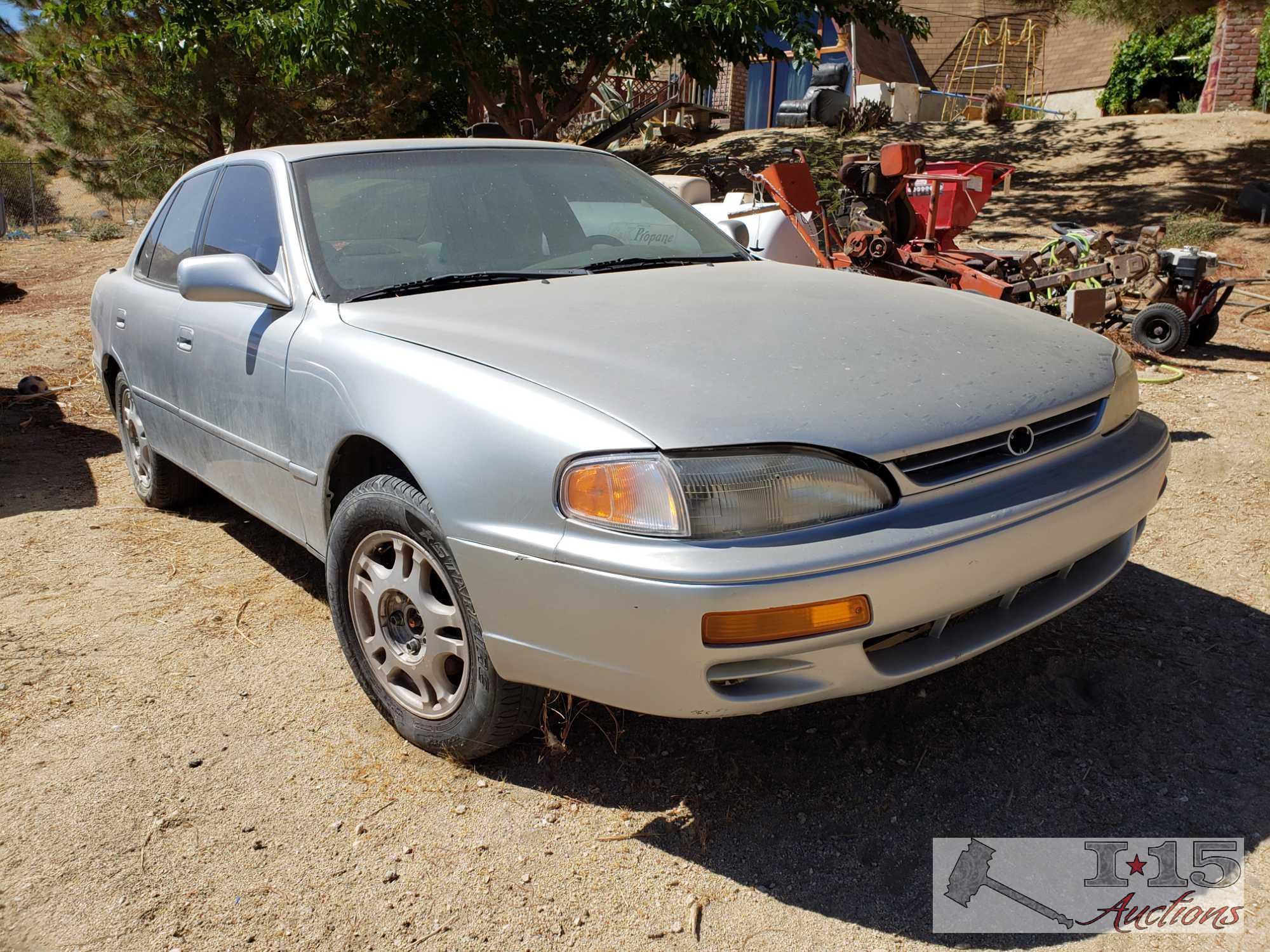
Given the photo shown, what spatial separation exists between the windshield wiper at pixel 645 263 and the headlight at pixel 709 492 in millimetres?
1291

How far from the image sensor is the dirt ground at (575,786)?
2.09 meters

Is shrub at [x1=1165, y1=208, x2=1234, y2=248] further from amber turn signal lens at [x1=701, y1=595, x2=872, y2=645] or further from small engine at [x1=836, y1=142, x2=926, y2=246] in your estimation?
amber turn signal lens at [x1=701, y1=595, x2=872, y2=645]

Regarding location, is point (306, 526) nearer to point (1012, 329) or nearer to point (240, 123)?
point (1012, 329)

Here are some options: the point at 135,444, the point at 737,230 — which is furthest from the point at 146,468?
the point at 737,230

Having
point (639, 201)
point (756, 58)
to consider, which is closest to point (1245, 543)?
point (639, 201)

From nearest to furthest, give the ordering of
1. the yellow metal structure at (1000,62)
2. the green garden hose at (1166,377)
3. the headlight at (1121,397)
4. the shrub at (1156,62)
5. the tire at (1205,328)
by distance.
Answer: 1. the headlight at (1121,397)
2. the green garden hose at (1166,377)
3. the tire at (1205,328)
4. the shrub at (1156,62)
5. the yellow metal structure at (1000,62)

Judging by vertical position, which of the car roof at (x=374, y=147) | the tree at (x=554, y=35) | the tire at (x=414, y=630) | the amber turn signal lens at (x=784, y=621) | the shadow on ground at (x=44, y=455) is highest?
the tree at (x=554, y=35)

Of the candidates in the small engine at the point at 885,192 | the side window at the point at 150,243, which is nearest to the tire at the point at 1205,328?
the small engine at the point at 885,192

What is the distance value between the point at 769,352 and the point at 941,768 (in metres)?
1.12

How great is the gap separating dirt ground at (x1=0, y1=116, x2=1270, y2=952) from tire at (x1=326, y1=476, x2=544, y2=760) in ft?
0.49

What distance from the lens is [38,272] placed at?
15234mm

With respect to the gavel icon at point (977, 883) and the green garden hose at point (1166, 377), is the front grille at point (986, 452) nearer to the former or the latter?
the gavel icon at point (977, 883)

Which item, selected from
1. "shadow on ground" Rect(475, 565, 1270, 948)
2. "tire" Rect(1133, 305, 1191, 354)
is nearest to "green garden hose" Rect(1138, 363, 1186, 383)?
"tire" Rect(1133, 305, 1191, 354)

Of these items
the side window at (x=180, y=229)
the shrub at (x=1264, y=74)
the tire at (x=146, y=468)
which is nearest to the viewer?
the side window at (x=180, y=229)
